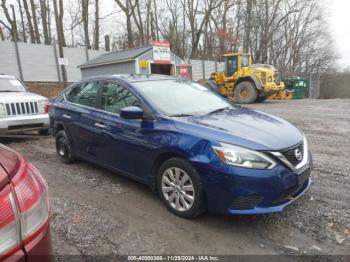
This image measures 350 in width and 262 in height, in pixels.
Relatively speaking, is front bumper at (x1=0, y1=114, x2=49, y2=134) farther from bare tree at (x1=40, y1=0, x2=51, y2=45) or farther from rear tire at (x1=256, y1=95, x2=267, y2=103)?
bare tree at (x1=40, y1=0, x2=51, y2=45)

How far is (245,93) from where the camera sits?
16016 millimetres

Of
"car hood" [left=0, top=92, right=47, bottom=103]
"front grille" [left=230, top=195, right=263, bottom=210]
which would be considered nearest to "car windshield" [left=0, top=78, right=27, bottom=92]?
"car hood" [left=0, top=92, right=47, bottom=103]

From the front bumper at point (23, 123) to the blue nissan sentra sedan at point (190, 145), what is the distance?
262 centimetres

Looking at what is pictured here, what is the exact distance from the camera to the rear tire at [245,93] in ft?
50.9

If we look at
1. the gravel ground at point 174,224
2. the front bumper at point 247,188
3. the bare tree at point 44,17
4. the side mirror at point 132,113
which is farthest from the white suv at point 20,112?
the bare tree at point 44,17

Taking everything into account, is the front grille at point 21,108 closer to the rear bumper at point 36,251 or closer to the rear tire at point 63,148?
the rear tire at point 63,148

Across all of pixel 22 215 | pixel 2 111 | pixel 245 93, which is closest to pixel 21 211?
pixel 22 215

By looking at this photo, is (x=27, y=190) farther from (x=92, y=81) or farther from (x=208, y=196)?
(x=92, y=81)

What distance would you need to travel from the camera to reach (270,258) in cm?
255

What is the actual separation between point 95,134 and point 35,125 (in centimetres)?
351

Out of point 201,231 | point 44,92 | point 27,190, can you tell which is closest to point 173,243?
point 201,231

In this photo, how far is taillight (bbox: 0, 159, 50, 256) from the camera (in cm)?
132

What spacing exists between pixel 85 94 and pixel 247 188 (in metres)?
3.06

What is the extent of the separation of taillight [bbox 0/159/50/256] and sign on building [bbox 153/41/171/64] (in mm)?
17419
